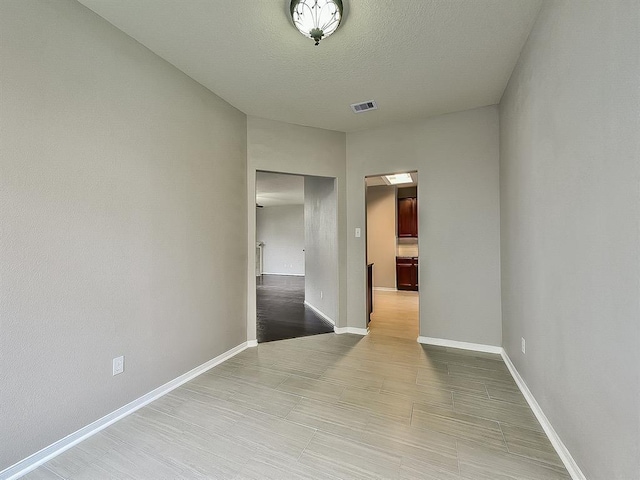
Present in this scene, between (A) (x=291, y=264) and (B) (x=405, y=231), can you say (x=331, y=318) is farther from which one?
(A) (x=291, y=264)

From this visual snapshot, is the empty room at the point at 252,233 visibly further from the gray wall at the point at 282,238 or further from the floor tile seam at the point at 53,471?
the gray wall at the point at 282,238

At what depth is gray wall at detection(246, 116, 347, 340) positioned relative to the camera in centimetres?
340

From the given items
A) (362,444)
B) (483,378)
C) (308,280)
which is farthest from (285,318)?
(362,444)

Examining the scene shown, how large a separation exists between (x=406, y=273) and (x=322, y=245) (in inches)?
126

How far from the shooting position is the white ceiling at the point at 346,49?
181cm

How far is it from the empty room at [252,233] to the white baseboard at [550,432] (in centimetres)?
2

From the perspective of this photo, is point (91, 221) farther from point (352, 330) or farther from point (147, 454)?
point (352, 330)

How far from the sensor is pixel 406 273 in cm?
691

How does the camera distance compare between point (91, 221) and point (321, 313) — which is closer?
point (91, 221)

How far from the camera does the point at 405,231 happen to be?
7102mm

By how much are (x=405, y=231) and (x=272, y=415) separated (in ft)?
19.3

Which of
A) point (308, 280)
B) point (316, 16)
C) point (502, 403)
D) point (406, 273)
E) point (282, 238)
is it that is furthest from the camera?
point (282, 238)

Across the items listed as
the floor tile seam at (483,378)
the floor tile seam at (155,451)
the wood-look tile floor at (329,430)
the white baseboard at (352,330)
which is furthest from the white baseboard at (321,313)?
the floor tile seam at (155,451)

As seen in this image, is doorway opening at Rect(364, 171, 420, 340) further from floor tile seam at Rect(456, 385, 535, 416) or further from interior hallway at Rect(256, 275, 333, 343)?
floor tile seam at Rect(456, 385, 535, 416)
